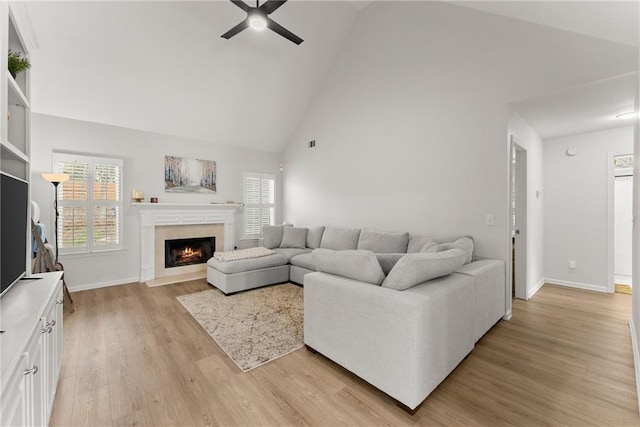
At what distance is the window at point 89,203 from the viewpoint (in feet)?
13.6

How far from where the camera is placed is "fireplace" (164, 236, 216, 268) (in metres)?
5.15

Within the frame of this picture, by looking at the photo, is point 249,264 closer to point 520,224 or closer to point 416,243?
point 416,243

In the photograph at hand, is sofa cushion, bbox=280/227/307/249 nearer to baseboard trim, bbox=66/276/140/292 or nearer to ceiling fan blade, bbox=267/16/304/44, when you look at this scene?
baseboard trim, bbox=66/276/140/292

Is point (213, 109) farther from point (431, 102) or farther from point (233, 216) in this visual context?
point (431, 102)

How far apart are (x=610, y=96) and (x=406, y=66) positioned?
2.35 meters

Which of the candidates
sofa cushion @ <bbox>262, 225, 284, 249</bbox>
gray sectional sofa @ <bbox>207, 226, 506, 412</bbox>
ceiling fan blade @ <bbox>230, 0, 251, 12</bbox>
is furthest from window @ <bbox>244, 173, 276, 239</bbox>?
gray sectional sofa @ <bbox>207, 226, 506, 412</bbox>

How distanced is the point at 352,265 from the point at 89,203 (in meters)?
4.49

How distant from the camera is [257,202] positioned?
6.43 m

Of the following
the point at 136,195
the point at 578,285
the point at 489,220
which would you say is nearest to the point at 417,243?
the point at 489,220

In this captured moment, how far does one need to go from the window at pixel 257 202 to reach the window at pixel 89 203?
2.35 meters

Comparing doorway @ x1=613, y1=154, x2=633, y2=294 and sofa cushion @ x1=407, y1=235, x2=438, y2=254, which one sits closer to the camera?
sofa cushion @ x1=407, y1=235, x2=438, y2=254

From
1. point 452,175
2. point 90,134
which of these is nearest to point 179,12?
point 90,134

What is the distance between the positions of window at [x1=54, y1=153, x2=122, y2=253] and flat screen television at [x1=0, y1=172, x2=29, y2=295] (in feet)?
9.13

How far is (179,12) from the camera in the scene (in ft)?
11.7
